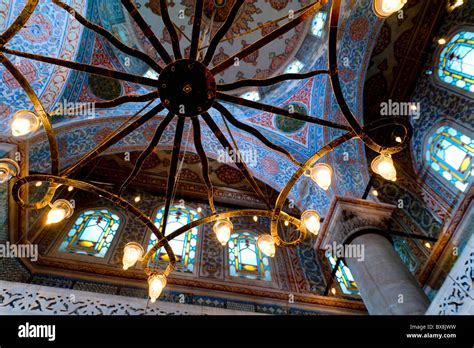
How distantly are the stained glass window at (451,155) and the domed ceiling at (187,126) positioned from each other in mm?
1978

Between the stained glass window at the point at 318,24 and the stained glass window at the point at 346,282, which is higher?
the stained glass window at the point at 318,24

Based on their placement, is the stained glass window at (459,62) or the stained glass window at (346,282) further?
the stained glass window at (346,282)

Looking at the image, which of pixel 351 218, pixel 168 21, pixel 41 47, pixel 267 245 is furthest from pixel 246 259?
pixel 41 47

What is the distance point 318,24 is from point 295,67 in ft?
3.87

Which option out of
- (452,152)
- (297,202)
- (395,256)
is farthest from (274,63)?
(395,256)

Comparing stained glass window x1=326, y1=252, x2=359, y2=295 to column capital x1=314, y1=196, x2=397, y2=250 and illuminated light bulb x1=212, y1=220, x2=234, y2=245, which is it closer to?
column capital x1=314, y1=196, x2=397, y2=250

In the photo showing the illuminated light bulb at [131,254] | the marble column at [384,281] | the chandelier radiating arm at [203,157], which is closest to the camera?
the illuminated light bulb at [131,254]

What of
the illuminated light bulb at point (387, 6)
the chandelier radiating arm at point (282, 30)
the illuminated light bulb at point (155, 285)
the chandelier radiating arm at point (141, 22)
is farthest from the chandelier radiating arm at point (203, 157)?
the illuminated light bulb at point (387, 6)

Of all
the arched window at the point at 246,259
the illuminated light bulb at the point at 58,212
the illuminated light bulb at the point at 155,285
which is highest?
the arched window at the point at 246,259

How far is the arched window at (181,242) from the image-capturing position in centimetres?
694

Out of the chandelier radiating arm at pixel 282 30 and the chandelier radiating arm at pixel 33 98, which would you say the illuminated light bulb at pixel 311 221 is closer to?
the chandelier radiating arm at pixel 282 30

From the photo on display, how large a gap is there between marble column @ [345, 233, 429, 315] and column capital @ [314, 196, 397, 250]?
8.6 inches

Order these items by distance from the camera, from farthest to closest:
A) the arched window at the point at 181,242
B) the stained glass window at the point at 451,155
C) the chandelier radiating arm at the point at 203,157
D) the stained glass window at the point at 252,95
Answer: the stained glass window at the point at 252,95, the arched window at the point at 181,242, the stained glass window at the point at 451,155, the chandelier radiating arm at the point at 203,157

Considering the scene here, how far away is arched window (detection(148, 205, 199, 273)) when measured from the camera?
6.94 meters
